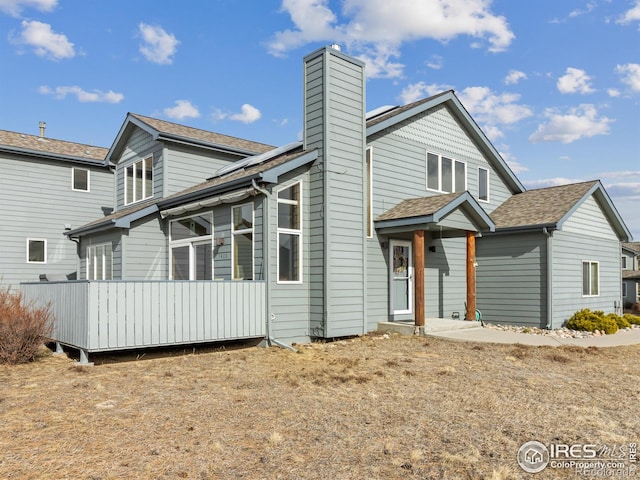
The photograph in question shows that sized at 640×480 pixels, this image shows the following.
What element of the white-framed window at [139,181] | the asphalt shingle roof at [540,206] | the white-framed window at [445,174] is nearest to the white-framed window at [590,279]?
the asphalt shingle roof at [540,206]

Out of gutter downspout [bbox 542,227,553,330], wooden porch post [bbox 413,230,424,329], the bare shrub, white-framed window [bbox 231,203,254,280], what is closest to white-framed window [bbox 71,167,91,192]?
white-framed window [bbox 231,203,254,280]

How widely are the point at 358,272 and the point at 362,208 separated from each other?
149 centimetres

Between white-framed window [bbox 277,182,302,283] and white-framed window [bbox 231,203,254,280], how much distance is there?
25.2 inches

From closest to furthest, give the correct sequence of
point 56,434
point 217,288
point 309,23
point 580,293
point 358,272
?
point 56,434 → point 217,288 → point 358,272 → point 309,23 → point 580,293

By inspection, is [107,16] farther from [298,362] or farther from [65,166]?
[298,362]

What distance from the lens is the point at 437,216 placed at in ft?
38.0

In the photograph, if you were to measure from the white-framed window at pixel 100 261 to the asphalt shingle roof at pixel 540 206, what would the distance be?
1128 centimetres

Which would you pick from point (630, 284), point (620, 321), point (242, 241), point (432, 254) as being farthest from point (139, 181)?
point (630, 284)

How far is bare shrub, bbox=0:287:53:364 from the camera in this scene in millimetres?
8562

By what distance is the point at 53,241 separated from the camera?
1778 cm

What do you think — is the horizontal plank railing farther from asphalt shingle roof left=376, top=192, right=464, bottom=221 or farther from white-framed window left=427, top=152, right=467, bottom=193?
white-framed window left=427, top=152, right=467, bottom=193

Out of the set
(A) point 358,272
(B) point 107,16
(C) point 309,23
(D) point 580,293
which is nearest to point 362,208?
(A) point 358,272

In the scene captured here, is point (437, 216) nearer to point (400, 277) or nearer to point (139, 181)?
point (400, 277)

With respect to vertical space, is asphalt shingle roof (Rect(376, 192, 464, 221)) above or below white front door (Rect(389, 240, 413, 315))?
above
